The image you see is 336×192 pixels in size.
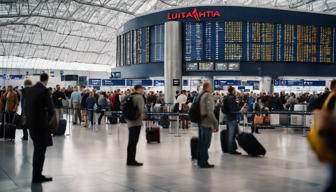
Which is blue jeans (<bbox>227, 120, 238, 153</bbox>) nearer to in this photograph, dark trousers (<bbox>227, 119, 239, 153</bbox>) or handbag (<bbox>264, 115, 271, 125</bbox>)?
dark trousers (<bbox>227, 119, 239, 153</bbox>)

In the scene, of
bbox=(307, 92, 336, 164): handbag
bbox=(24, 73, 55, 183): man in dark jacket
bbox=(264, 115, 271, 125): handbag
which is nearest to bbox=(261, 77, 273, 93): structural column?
bbox=(264, 115, 271, 125): handbag

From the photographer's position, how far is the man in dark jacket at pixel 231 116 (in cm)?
934

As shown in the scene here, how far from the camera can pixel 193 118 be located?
25.1 ft

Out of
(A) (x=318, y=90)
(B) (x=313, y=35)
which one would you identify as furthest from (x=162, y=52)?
(A) (x=318, y=90)

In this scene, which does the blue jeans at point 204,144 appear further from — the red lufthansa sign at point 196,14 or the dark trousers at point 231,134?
the red lufthansa sign at point 196,14

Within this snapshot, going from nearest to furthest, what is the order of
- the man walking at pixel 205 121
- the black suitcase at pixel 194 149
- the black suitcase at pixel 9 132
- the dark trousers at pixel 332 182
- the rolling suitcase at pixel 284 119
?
1. the dark trousers at pixel 332 182
2. the man walking at pixel 205 121
3. the black suitcase at pixel 194 149
4. the black suitcase at pixel 9 132
5. the rolling suitcase at pixel 284 119

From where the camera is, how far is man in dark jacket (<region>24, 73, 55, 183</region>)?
630cm

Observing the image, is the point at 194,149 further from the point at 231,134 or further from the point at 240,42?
the point at 240,42

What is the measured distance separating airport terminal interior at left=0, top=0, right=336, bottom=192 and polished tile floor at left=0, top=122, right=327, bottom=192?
21 millimetres

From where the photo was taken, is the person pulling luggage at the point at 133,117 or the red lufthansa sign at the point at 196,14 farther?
the red lufthansa sign at the point at 196,14

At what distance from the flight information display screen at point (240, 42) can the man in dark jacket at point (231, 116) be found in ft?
52.3

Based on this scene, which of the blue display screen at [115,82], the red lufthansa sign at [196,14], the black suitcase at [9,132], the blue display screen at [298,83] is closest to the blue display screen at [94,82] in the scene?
the blue display screen at [115,82]

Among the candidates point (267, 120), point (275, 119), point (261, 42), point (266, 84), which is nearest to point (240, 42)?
point (261, 42)

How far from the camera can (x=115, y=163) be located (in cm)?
818
